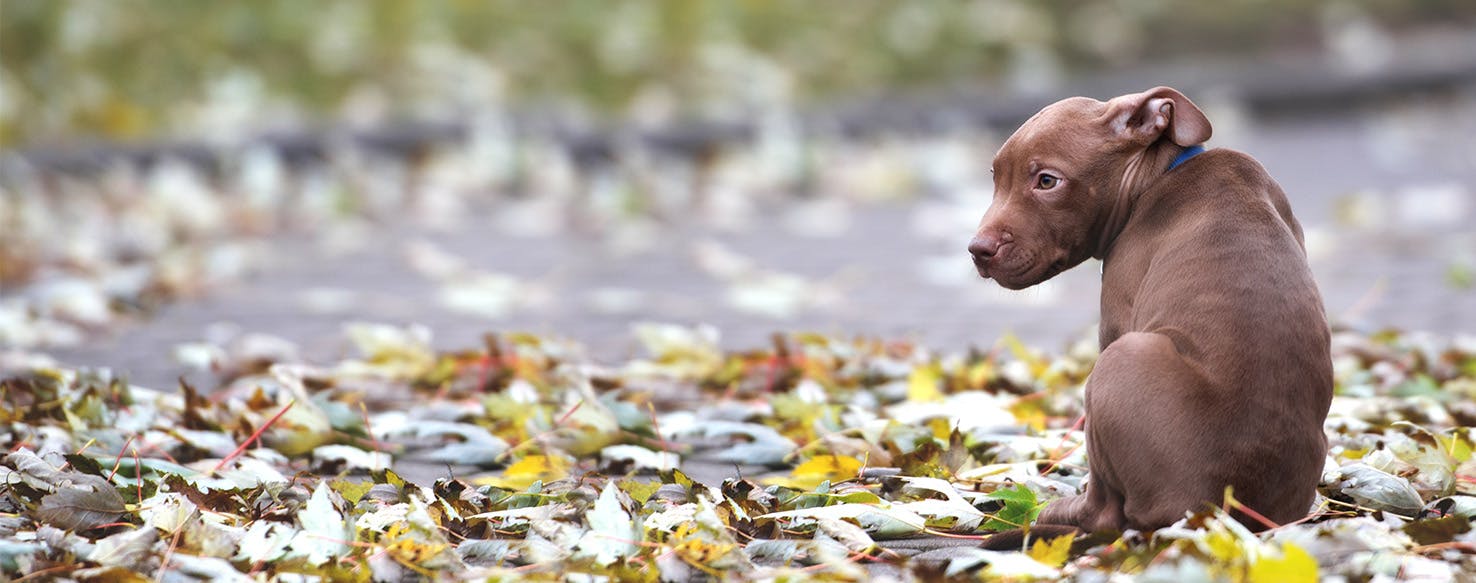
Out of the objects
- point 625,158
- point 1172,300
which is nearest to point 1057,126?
point 1172,300

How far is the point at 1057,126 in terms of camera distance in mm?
2859

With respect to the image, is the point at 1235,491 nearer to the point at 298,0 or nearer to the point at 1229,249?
the point at 1229,249

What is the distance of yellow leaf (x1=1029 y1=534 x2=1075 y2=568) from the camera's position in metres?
2.66

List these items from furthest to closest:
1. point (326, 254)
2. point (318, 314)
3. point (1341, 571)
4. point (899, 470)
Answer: point (326, 254) → point (318, 314) → point (899, 470) → point (1341, 571)

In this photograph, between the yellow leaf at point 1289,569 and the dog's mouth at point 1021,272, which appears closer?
the yellow leaf at point 1289,569

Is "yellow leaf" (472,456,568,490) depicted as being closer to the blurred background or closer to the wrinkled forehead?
the wrinkled forehead

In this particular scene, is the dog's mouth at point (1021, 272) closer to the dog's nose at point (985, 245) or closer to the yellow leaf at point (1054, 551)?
the dog's nose at point (985, 245)

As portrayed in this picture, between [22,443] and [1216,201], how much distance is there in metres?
2.58

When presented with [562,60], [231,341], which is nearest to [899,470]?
[231,341]

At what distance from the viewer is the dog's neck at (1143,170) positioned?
9.36 feet

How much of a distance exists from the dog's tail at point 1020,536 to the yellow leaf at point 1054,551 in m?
0.13

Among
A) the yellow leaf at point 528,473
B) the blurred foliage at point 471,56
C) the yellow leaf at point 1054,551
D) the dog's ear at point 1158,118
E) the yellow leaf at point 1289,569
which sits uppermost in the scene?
the blurred foliage at point 471,56

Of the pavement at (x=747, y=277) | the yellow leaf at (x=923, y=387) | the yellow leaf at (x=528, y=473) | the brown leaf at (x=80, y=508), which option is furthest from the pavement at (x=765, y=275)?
the brown leaf at (x=80, y=508)

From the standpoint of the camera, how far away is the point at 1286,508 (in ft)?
8.85
